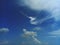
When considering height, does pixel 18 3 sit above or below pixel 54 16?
above

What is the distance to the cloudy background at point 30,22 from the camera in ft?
5.67

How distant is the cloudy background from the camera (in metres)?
1.73

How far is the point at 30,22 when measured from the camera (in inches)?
69.5

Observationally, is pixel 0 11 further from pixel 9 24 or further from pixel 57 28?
pixel 57 28

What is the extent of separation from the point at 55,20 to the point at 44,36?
9.7 inches

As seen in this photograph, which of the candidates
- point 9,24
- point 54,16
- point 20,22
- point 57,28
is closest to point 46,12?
point 54,16

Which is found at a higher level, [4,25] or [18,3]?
[18,3]

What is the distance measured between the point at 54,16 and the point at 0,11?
27.1 inches

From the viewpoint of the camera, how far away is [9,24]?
1.76m

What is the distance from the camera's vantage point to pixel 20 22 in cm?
176

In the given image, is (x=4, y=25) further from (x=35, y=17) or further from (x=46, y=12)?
(x=46, y=12)

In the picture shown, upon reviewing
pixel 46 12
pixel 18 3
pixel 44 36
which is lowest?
pixel 44 36

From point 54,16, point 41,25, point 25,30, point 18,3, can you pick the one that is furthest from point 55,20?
point 18,3

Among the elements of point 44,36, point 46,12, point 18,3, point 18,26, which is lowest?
point 44,36
